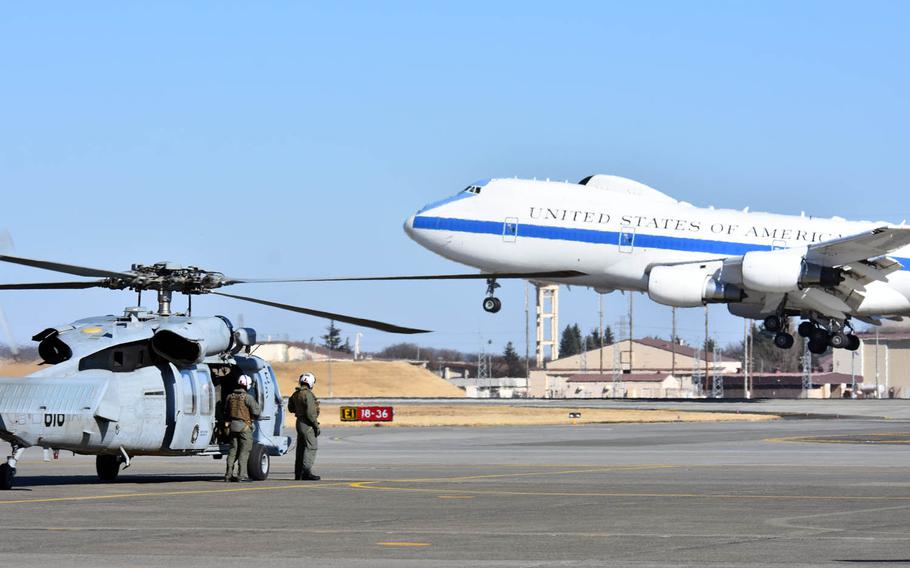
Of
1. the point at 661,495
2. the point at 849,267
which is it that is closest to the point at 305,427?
the point at 661,495

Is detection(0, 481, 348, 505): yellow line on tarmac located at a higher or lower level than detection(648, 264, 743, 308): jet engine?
lower

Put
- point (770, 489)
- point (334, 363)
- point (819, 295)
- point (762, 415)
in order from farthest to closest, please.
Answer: point (334, 363)
point (819, 295)
point (762, 415)
point (770, 489)

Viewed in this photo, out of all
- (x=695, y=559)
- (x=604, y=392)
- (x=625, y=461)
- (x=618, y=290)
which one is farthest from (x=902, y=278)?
(x=604, y=392)

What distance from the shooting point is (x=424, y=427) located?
1868 inches

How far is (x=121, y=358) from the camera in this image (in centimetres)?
2161

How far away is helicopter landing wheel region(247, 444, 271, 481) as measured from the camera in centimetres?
2338

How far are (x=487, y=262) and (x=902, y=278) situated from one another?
656 inches

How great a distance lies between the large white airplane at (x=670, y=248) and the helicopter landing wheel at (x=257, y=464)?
3763cm

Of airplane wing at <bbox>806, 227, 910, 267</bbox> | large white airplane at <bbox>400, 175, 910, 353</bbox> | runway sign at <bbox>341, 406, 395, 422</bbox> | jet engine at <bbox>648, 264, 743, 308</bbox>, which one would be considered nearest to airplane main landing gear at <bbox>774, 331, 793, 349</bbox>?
large white airplane at <bbox>400, 175, 910, 353</bbox>

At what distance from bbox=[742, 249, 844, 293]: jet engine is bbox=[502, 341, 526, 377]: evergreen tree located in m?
115

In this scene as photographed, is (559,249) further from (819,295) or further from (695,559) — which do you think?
(695,559)

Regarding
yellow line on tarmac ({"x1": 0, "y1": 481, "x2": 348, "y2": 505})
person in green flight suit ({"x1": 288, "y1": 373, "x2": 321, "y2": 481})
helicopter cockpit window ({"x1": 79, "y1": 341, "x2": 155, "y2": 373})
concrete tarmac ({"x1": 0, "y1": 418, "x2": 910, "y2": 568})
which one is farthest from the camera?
person in green flight suit ({"x1": 288, "y1": 373, "x2": 321, "y2": 481})

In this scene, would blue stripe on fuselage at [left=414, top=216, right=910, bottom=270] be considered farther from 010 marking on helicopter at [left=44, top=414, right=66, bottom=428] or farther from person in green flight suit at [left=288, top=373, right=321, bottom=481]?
010 marking on helicopter at [left=44, top=414, right=66, bottom=428]

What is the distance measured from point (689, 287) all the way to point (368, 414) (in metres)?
15.5
